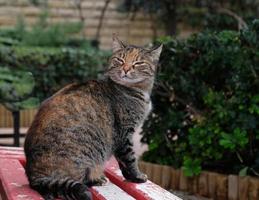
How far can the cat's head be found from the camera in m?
3.31

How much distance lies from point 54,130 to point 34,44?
8.40 metres

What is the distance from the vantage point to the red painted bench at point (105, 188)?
2.82 m

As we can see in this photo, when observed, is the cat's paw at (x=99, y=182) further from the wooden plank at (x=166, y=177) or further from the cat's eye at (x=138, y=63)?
the wooden plank at (x=166, y=177)

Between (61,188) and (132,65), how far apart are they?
0.86 m

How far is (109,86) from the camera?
331cm

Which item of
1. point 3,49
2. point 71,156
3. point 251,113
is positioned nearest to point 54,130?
point 71,156

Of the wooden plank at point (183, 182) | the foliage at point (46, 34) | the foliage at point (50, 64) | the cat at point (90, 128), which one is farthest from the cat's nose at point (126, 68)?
the foliage at point (46, 34)

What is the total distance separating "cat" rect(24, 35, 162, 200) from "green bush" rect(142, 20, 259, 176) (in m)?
1.88

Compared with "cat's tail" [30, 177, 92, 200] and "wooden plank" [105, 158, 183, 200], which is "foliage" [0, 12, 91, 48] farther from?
"cat's tail" [30, 177, 92, 200]

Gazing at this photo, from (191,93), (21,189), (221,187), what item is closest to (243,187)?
(221,187)

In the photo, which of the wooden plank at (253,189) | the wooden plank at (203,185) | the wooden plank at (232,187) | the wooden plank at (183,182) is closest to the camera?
the wooden plank at (253,189)

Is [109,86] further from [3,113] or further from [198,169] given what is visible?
[3,113]

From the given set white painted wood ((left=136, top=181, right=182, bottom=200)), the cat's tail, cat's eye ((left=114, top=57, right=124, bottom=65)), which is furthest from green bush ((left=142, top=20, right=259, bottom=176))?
the cat's tail

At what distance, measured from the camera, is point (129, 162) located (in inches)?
128
